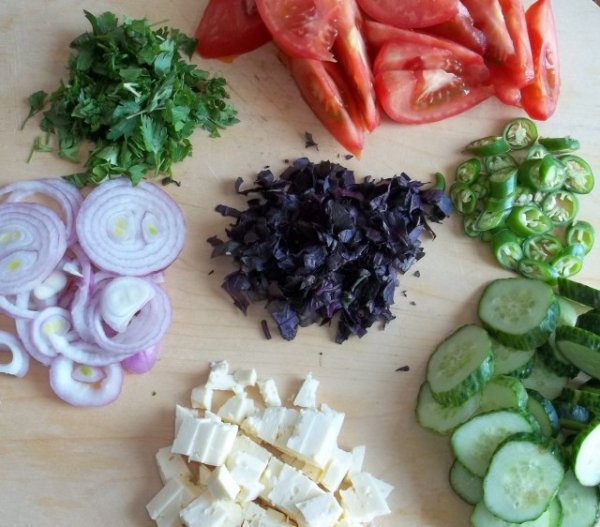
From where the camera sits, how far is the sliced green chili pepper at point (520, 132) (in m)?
2.97

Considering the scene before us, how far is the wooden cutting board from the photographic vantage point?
2650mm

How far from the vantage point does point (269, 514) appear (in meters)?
2.57

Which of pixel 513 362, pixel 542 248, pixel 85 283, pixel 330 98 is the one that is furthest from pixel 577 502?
pixel 85 283

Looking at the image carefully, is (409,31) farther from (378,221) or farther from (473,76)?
(378,221)

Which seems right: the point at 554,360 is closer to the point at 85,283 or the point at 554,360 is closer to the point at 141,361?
the point at 141,361

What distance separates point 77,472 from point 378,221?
1.52 meters

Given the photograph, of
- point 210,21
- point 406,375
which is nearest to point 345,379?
point 406,375

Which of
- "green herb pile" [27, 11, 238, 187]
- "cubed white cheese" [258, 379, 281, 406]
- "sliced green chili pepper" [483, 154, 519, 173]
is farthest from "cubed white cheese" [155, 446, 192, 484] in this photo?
Result: "sliced green chili pepper" [483, 154, 519, 173]

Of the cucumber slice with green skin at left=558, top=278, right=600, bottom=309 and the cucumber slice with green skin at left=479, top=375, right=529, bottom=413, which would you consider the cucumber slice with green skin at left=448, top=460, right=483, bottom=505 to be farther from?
the cucumber slice with green skin at left=558, top=278, right=600, bottom=309

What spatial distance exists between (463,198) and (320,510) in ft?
4.52

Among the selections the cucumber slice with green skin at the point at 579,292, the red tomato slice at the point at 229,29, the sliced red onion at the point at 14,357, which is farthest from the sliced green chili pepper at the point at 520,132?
the sliced red onion at the point at 14,357

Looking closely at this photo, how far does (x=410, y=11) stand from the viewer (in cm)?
279

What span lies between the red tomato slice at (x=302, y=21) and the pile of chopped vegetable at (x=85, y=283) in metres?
0.84

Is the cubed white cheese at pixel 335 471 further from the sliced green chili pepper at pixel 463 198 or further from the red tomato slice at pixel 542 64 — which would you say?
the red tomato slice at pixel 542 64
